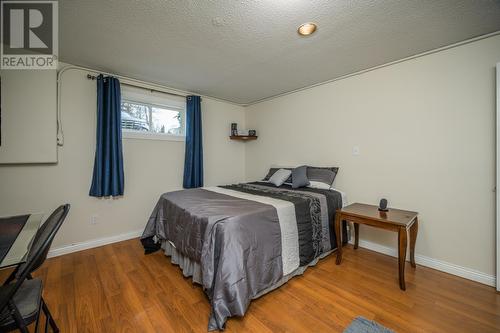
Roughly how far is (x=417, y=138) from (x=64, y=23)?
141 inches

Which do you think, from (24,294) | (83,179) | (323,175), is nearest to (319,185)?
(323,175)

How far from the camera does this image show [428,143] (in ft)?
7.26

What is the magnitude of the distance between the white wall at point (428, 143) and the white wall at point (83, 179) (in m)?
2.56

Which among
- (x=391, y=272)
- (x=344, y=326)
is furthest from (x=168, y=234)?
(x=391, y=272)

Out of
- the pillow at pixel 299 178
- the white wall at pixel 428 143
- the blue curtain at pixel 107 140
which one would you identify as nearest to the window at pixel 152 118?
the blue curtain at pixel 107 140

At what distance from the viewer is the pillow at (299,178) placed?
2926mm

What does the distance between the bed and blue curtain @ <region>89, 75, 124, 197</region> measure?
31.4 inches

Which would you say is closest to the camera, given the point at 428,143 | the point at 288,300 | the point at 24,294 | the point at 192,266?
the point at 24,294

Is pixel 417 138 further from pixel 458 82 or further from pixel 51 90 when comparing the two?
pixel 51 90

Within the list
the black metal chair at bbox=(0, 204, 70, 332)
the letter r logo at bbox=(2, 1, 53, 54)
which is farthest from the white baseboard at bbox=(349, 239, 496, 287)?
the letter r logo at bbox=(2, 1, 53, 54)

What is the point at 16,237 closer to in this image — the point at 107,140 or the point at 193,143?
the point at 107,140

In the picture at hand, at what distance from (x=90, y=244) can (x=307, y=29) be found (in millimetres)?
3486

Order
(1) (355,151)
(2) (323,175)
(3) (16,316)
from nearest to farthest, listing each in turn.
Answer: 1. (3) (16,316)
2. (1) (355,151)
3. (2) (323,175)

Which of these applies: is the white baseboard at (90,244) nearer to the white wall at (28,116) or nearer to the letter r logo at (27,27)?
the white wall at (28,116)
